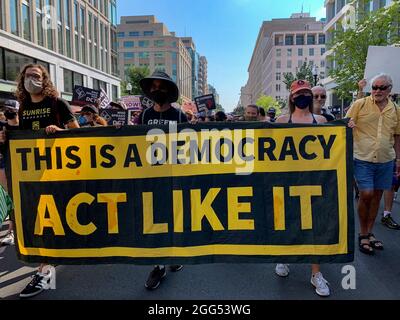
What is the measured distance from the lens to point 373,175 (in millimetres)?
4020

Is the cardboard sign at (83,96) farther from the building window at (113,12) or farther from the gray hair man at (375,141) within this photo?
the building window at (113,12)

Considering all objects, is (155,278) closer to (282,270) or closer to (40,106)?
(282,270)

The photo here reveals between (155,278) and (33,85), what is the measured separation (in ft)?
7.14

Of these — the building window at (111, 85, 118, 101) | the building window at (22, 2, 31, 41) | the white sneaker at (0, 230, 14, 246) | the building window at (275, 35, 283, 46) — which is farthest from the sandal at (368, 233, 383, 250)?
the building window at (275, 35, 283, 46)

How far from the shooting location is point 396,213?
5.66 meters

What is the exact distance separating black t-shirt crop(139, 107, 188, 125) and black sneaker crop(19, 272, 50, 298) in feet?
5.83

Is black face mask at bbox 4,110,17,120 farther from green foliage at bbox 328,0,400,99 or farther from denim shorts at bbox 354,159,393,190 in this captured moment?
green foliage at bbox 328,0,400,99

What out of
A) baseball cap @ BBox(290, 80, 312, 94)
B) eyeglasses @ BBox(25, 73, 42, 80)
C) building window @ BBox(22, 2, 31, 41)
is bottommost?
baseball cap @ BBox(290, 80, 312, 94)

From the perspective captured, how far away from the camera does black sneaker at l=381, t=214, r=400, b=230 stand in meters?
4.90

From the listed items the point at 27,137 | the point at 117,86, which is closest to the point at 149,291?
the point at 27,137

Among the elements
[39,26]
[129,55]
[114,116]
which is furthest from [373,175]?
[129,55]

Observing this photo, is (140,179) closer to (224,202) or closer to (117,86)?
(224,202)

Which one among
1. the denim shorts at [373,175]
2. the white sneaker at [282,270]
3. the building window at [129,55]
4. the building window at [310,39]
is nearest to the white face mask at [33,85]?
the white sneaker at [282,270]
